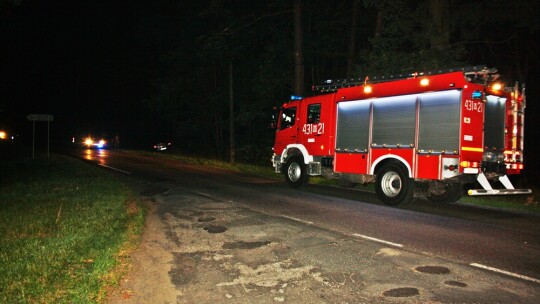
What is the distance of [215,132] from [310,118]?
25523 mm

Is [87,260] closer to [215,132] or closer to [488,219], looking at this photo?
[488,219]

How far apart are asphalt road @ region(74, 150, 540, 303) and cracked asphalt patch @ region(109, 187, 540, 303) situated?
1cm

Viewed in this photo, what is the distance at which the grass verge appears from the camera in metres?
4.91

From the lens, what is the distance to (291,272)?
565 centimetres

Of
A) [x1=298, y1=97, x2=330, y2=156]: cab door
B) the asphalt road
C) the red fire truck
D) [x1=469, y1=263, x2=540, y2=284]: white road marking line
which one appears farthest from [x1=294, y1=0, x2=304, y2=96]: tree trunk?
[x1=469, y1=263, x2=540, y2=284]: white road marking line

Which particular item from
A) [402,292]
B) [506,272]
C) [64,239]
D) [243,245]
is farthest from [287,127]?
[402,292]

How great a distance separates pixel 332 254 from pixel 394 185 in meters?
5.70

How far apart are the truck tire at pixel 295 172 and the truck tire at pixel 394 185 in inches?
132

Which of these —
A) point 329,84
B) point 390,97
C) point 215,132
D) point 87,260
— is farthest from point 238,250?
point 215,132

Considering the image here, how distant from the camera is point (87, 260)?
6055 mm

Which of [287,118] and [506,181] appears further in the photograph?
[287,118]

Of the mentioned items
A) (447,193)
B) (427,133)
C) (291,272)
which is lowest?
(291,272)

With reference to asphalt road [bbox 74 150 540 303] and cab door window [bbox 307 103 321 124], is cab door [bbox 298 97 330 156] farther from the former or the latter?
asphalt road [bbox 74 150 540 303]

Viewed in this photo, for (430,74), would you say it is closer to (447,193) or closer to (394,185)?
(394,185)
